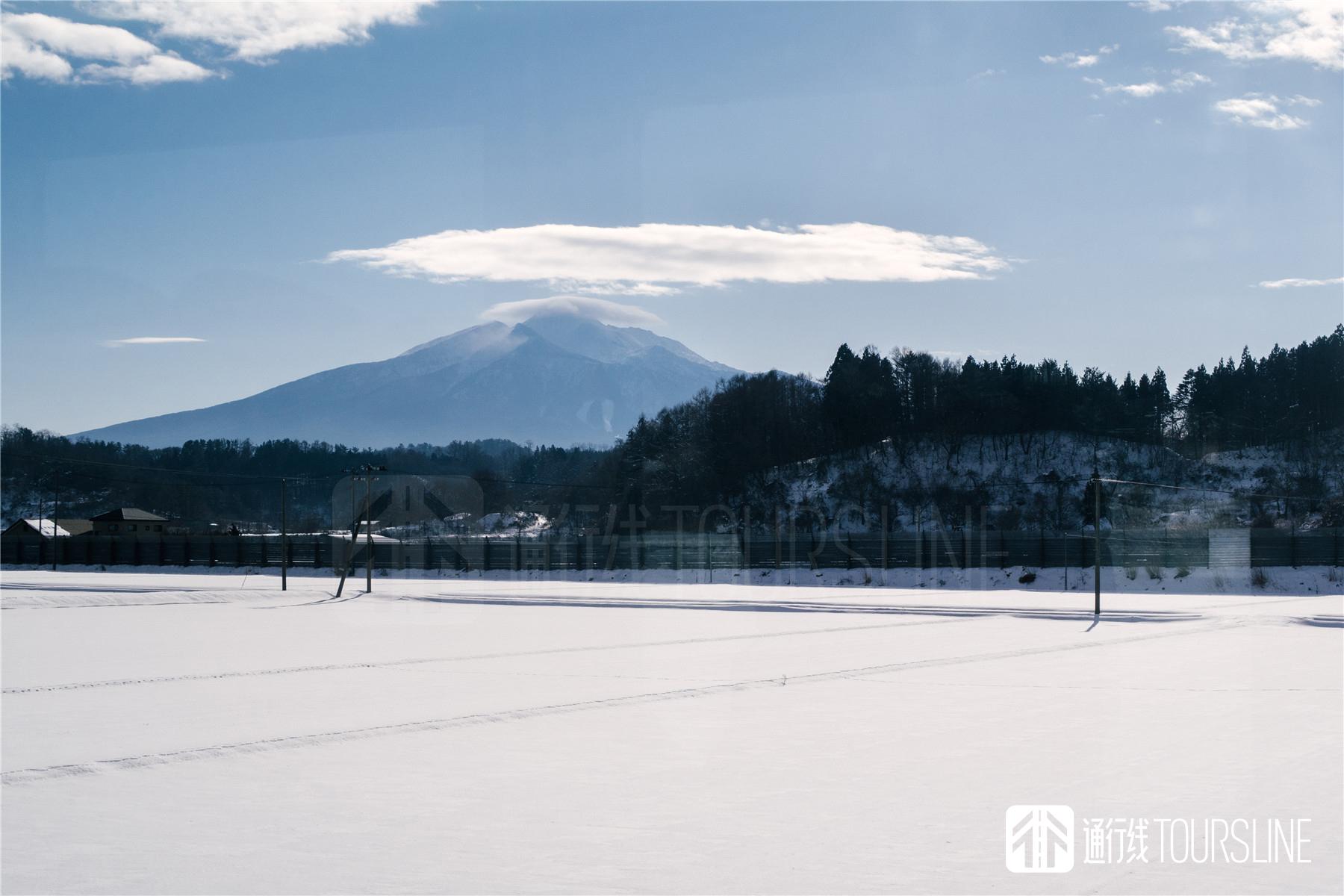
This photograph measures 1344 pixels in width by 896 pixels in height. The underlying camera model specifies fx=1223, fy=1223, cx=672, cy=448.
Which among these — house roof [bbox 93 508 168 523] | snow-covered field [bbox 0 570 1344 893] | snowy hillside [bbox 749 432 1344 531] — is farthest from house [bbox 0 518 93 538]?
snow-covered field [bbox 0 570 1344 893]

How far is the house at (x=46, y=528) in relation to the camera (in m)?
121

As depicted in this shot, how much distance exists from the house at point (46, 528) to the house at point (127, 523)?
1216mm

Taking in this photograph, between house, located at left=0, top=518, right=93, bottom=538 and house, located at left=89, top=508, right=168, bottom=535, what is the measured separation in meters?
1.22

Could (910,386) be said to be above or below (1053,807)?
above

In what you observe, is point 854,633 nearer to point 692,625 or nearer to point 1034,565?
point 692,625

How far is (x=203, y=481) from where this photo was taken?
6973 inches

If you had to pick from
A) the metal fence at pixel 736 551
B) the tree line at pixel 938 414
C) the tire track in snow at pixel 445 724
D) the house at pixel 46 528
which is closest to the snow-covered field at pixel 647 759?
the tire track in snow at pixel 445 724

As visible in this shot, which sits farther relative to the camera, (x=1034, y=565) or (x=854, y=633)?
(x=1034, y=565)

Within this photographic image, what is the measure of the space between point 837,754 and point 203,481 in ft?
586

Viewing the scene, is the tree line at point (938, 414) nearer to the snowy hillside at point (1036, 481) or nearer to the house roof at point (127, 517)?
the snowy hillside at point (1036, 481)

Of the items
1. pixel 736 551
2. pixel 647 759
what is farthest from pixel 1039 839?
pixel 736 551

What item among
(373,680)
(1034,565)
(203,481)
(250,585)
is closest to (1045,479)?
(1034,565)

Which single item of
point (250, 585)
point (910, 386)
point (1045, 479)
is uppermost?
Answer: point (910, 386)

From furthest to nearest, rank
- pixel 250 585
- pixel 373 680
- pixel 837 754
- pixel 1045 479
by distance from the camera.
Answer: pixel 1045 479 → pixel 250 585 → pixel 373 680 → pixel 837 754
